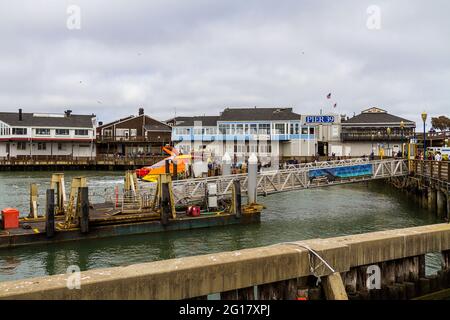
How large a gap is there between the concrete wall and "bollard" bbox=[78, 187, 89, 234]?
14.2 m

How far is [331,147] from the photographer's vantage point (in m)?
83.3

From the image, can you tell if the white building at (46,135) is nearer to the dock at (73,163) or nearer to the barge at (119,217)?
the dock at (73,163)

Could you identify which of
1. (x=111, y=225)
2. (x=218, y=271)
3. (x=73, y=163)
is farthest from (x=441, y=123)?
(x=218, y=271)

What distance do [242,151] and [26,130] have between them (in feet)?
146

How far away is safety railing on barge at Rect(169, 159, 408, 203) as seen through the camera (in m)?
27.8

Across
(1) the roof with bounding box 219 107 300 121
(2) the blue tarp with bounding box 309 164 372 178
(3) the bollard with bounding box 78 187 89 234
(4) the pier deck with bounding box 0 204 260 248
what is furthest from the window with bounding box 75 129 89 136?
(3) the bollard with bounding box 78 187 89 234

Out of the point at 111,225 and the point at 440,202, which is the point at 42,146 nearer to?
the point at 111,225

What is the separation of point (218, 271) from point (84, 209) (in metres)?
15.0

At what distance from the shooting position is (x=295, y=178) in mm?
30672

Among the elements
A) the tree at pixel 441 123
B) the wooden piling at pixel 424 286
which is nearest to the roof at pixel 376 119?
the tree at pixel 441 123

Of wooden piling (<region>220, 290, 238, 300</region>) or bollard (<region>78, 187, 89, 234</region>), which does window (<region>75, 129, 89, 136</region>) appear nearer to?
bollard (<region>78, 187, 89, 234</region>)
